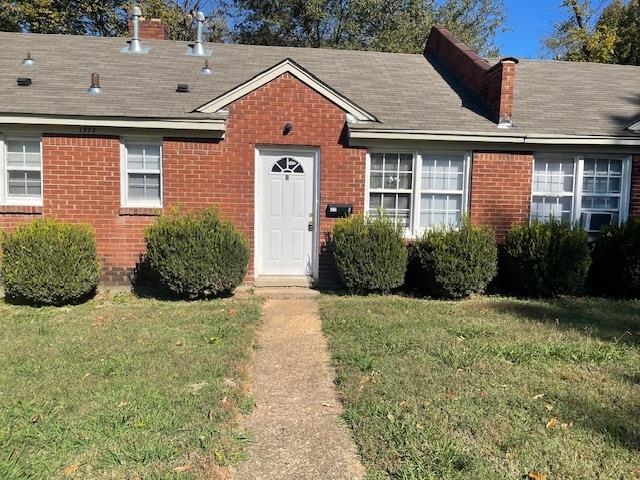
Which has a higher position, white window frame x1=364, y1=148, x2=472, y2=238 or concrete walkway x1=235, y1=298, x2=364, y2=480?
white window frame x1=364, y1=148, x2=472, y2=238

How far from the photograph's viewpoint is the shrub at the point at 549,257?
8.30 meters

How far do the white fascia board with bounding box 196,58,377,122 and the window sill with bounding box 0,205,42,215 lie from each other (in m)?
3.09

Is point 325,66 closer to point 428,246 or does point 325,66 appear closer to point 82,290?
point 428,246

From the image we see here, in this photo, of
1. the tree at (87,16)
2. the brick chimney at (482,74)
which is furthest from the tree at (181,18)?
the brick chimney at (482,74)

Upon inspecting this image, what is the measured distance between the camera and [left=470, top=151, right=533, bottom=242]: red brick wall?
9.23 metres

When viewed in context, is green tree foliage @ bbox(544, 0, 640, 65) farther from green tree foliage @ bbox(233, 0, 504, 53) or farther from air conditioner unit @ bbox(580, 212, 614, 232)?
air conditioner unit @ bbox(580, 212, 614, 232)

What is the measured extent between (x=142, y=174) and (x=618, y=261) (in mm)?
8047

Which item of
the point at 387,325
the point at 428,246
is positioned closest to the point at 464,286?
the point at 428,246

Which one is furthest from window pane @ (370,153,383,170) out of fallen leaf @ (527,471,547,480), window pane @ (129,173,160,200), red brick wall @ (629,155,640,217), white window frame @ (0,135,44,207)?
fallen leaf @ (527,471,547,480)

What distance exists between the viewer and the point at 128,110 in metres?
8.45

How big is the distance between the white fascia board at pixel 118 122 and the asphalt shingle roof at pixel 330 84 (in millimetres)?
93

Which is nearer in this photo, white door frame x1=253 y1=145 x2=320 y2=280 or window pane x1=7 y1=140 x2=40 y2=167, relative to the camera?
window pane x1=7 y1=140 x2=40 y2=167

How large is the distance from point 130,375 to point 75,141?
522 cm

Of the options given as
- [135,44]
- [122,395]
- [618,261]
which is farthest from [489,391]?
[135,44]
